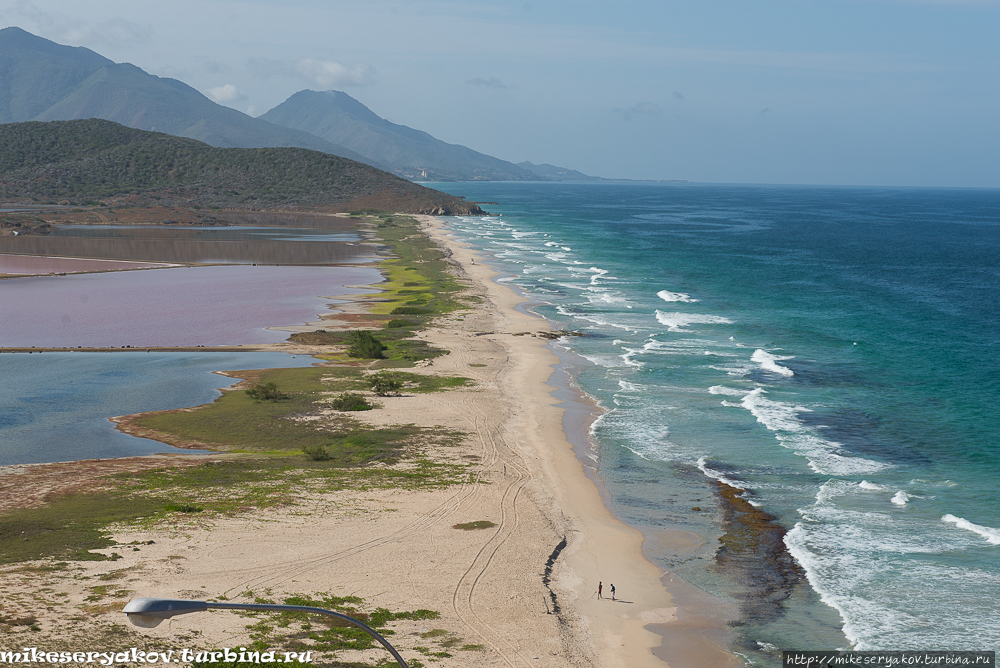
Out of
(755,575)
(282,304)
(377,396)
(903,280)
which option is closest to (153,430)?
(377,396)

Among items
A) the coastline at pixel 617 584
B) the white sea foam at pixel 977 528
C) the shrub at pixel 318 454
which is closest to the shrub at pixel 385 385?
the coastline at pixel 617 584

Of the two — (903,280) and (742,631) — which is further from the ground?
(903,280)

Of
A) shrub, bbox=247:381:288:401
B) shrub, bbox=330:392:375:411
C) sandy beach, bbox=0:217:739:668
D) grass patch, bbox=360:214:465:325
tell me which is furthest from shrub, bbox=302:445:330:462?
grass patch, bbox=360:214:465:325

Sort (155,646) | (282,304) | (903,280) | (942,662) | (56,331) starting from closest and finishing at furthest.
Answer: (155,646)
(942,662)
(56,331)
(282,304)
(903,280)

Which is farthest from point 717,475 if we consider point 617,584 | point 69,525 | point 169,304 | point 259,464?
point 169,304

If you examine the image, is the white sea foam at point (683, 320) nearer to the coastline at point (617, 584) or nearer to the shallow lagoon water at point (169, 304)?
the coastline at point (617, 584)

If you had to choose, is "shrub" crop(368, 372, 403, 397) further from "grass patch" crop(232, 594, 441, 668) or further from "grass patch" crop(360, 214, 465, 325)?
"grass patch" crop(232, 594, 441, 668)

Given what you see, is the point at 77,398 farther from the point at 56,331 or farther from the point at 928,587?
the point at 928,587

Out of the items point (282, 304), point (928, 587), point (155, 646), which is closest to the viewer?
point (155, 646)

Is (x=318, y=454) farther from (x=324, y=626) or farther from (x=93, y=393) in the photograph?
(x=93, y=393)
